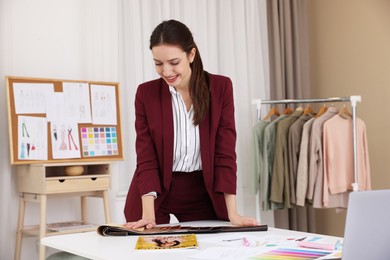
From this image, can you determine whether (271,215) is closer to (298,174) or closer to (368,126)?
(298,174)

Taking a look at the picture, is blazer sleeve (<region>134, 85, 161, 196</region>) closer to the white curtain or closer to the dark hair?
the dark hair

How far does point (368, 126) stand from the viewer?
15.6 feet

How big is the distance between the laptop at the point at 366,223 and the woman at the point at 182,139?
3.14 feet

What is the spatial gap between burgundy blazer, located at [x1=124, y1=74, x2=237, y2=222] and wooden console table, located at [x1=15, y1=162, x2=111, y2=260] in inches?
55.1

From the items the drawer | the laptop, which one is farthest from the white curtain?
the laptop

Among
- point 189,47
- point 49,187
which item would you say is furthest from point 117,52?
point 189,47

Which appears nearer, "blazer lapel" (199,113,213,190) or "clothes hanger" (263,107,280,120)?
"blazer lapel" (199,113,213,190)

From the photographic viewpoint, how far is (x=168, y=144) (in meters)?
2.25

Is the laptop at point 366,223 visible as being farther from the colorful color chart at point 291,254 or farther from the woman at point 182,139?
the woman at point 182,139

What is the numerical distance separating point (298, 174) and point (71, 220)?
5.32 ft

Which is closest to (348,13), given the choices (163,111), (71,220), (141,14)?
(141,14)

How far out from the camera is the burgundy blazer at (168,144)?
88.5 inches

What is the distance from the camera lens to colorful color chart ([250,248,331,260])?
1.60 metres

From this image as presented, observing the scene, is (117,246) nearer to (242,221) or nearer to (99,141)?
(242,221)
